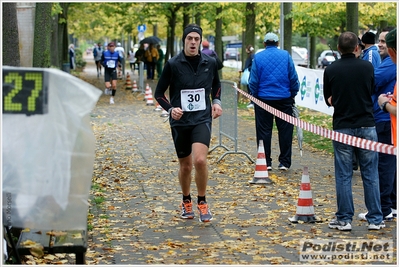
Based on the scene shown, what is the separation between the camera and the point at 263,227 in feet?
25.8

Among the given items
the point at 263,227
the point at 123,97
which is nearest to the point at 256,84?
the point at 263,227

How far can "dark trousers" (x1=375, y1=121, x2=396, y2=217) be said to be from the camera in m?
7.93

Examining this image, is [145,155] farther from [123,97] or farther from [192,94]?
[123,97]

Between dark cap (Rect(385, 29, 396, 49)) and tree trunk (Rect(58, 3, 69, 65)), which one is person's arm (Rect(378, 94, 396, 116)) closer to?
dark cap (Rect(385, 29, 396, 49))

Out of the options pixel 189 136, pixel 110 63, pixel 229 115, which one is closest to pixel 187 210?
pixel 189 136

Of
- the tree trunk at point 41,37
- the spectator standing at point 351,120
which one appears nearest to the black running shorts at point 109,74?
the tree trunk at point 41,37

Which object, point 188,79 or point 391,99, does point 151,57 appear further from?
point 391,99

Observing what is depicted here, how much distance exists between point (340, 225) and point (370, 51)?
297 centimetres

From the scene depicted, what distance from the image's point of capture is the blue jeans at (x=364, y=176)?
296 inches

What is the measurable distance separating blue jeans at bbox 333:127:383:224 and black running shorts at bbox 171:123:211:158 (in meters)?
1.32

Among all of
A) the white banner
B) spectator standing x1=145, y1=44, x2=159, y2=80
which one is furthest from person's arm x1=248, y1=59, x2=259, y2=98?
spectator standing x1=145, y1=44, x2=159, y2=80

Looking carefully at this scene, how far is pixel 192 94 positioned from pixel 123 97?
2163 centimetres

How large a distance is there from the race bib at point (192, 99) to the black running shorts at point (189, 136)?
0.63ft

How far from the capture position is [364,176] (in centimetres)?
763
